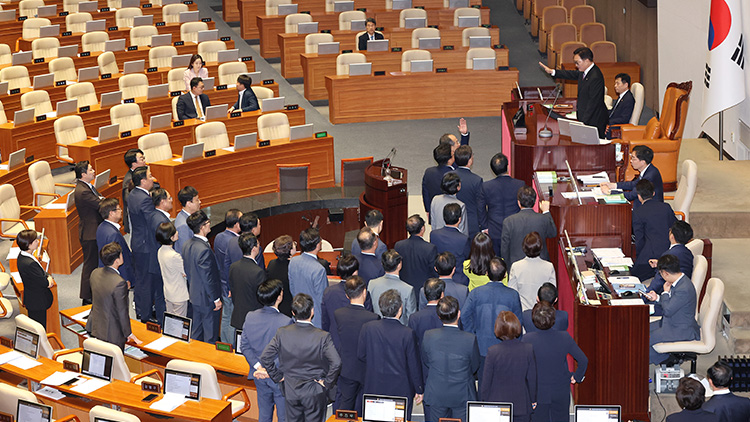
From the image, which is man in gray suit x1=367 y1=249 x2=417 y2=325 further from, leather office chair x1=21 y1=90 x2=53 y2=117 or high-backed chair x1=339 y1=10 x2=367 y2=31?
high-backed chair x1=339 y1=10 x2=367 y2=31

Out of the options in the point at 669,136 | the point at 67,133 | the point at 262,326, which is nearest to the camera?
the point at 262,326

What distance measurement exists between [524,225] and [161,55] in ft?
Result: 29.0

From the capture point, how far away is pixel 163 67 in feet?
47.0

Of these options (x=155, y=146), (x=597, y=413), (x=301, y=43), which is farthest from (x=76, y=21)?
(x=597, y=413)

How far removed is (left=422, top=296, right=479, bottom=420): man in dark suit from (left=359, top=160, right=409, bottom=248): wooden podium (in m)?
3.63

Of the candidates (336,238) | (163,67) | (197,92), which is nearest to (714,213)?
(336,238)

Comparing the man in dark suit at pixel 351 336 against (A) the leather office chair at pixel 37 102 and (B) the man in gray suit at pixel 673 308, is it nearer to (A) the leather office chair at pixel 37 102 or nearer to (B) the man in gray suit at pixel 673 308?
(B) the man in gray suit at pixel 673 308

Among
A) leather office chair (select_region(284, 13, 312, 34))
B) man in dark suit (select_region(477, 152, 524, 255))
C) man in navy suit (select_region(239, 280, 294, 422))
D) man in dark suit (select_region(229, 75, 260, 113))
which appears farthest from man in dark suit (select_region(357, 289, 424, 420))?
leather office chair (select_region(284, 13, 312, 34))

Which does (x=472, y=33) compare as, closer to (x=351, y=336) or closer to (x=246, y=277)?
(x=246, y=277)

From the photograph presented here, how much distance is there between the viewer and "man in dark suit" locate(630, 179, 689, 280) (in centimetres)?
751

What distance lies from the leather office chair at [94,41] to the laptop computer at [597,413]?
11712 mm

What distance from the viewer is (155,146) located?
1077cm

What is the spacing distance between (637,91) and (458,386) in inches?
274

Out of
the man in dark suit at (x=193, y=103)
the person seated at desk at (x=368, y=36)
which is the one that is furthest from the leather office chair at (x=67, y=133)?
the person seated at desk at (x=368, y=36)
